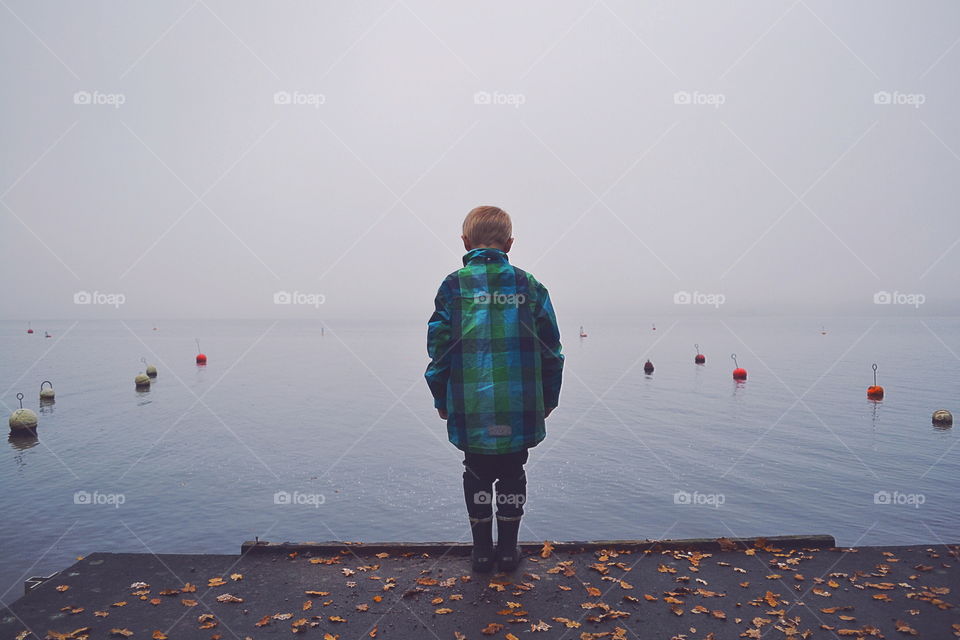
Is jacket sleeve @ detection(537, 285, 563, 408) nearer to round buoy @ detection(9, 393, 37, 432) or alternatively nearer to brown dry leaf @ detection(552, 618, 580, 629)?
brown dry leaf @ detection(552, 618, 580, 629)

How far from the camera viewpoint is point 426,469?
2030 centimetres

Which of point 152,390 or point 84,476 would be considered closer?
point 84,476

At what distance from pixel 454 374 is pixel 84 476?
2072 centimetres

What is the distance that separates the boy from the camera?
4.46 m

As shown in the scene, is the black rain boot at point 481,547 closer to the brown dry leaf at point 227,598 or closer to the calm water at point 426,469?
the brown dry leaf at point 227,598

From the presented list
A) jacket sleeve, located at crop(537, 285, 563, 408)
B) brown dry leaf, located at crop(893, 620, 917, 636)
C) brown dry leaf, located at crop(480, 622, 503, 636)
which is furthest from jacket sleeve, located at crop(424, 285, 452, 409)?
brown dry leaf, located at crop(893, 620, 917, 636)

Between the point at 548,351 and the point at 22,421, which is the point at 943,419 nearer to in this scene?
the point at 548,351

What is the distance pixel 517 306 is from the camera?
455 centimetres

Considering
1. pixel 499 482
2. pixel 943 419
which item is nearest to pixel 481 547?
pixel 499 482

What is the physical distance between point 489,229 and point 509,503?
7.58 feet

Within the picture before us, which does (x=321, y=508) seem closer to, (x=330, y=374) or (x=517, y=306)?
(x=517, y=306)

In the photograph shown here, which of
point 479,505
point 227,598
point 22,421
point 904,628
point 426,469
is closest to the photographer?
point 904,628

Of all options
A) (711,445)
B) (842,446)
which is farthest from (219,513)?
(842,446)

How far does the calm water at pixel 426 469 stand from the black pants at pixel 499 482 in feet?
31.9
